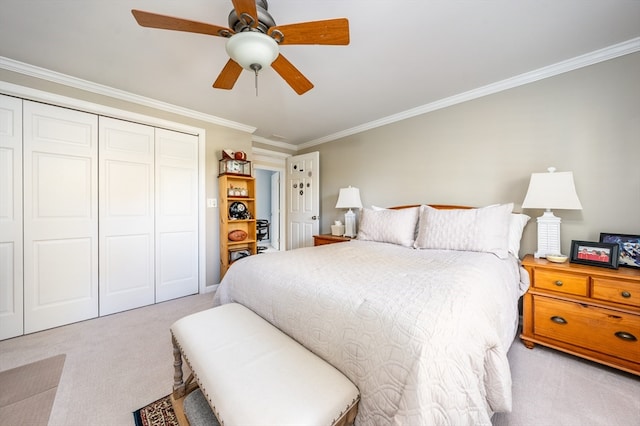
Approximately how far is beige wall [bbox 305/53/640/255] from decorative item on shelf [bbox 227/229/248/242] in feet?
6.89

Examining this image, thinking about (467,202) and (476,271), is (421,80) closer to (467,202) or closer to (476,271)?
(467,202)

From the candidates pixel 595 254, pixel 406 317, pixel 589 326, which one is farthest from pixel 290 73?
pixel 589 326

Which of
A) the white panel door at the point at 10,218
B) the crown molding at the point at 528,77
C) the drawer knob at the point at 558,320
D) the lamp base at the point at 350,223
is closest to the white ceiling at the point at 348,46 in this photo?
the crown molding at the point at 528,77

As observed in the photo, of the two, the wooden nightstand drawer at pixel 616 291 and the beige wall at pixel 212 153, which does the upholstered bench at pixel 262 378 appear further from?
the beige wall at pixel 212 153

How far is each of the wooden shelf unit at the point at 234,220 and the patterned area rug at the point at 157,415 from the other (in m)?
1.92

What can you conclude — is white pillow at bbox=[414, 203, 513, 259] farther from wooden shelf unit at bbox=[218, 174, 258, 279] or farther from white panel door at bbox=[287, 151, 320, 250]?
wooden shelf unit at bbox=[218, 174, 258, 279]

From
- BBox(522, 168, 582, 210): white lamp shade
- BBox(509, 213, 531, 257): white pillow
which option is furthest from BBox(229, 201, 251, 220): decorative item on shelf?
BBox(522, 168, 582, 210): white lamp shade

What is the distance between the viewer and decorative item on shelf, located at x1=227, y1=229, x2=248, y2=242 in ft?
11.1

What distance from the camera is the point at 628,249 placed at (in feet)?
5.83

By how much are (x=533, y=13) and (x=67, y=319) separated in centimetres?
470

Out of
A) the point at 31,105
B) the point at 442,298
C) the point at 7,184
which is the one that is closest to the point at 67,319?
the point at 7,184

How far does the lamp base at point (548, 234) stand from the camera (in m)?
2.03

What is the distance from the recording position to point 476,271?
4.78ft

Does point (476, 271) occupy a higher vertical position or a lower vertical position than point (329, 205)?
lower
